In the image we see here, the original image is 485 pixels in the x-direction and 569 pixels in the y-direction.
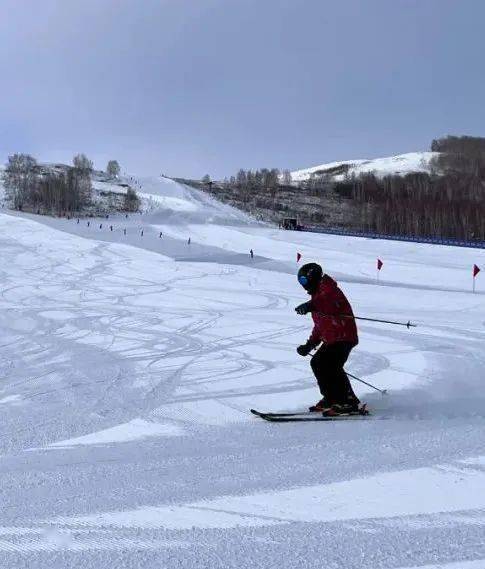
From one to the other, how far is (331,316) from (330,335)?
195 mm

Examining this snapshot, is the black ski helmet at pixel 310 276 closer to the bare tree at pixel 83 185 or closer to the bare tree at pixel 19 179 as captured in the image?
the bare tree at pixel 19 179

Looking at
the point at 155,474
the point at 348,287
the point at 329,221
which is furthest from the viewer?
the point at 329,221

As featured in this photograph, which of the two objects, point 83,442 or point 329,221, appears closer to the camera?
point 83,442

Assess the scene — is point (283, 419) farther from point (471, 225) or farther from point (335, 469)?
point (471, 225)

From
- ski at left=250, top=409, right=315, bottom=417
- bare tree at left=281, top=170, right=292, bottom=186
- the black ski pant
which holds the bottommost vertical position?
ski at left=250, top=409, right=315, bottom=417

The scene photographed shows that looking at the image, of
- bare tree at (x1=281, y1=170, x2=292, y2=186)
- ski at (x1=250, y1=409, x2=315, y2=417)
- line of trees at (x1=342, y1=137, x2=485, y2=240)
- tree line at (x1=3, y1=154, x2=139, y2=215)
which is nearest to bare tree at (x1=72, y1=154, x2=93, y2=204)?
tree line at (x1=3, y1=154, x2=139, y2=215)

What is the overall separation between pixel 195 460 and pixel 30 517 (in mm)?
1372

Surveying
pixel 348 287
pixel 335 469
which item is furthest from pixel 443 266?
pixel 335 469

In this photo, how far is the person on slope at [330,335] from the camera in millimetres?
5605

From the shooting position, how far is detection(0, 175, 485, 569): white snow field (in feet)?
9.59

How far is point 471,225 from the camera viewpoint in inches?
3420

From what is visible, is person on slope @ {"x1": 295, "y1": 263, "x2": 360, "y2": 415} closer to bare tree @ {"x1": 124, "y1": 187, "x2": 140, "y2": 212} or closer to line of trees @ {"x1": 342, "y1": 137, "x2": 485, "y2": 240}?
line of trees @ {"x1": 342, "y1": 137, "x2": 485, "y2": 240}

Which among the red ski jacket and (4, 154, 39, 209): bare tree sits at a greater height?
(4, 154, 39, 209): bare tree

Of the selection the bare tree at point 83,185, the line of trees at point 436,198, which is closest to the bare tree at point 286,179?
the line of trees at point 436,198
